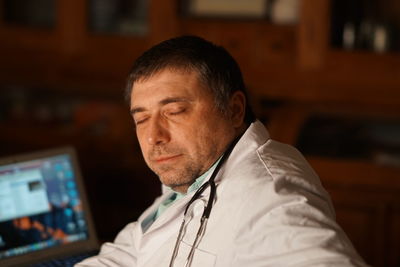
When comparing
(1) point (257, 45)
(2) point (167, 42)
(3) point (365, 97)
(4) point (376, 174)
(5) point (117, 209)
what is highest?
(2) point (167, 42)

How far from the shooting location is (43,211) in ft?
6.48

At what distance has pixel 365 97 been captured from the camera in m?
3.00

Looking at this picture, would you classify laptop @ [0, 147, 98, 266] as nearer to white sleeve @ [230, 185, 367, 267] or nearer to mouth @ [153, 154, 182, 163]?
mouth @ [153, 154, 182, 163]

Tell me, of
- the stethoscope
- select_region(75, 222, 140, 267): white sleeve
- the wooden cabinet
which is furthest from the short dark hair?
the wooden cabinet

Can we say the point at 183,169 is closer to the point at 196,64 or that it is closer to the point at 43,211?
the point at 196,64

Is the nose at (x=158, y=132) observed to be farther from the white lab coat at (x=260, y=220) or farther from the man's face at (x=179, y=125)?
the white lab coat at (x=260, y=220)

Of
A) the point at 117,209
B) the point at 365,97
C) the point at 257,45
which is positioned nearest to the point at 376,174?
the point at 365,97

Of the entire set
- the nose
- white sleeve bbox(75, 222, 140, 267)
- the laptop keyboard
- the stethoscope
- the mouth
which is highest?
the nose

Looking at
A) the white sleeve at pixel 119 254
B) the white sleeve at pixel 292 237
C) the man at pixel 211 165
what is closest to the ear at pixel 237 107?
the man at pixel 211 165

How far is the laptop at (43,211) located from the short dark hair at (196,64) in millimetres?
567

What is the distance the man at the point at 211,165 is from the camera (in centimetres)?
130

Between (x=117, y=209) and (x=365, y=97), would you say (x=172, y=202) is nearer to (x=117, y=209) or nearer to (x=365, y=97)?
(x=365, y=97)

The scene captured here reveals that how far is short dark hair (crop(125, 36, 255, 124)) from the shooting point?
149cm

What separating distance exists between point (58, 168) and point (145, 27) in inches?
59.8
